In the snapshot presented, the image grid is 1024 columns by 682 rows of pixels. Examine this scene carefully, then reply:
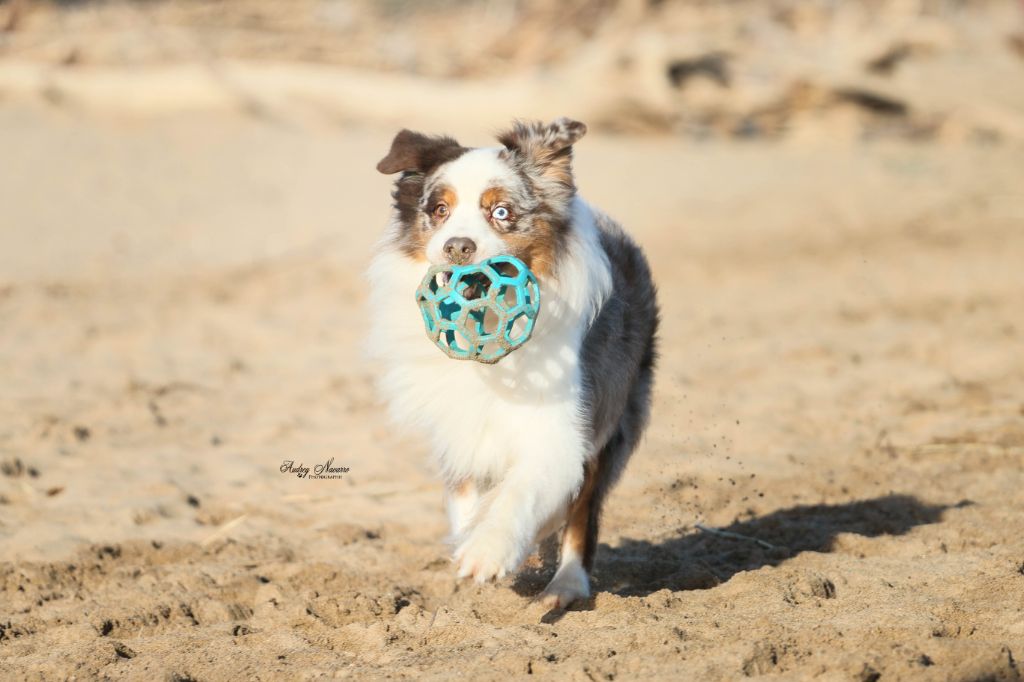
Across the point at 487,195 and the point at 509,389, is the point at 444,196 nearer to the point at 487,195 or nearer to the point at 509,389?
the point at 487,195

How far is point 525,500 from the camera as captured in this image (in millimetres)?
4637

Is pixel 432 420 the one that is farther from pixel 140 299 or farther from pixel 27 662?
pixel 140 299

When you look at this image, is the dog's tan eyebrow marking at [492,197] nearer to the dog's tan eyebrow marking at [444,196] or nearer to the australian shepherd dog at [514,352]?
the australian shepherd dog at [514,352]

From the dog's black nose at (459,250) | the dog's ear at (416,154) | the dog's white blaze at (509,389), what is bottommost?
the dog's white blaze at (509,389)

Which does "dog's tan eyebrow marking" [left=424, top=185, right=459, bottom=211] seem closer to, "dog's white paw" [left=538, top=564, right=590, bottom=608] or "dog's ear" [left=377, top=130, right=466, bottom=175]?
"dog's ear" [left=377, top=130, right=466, bottom=175]

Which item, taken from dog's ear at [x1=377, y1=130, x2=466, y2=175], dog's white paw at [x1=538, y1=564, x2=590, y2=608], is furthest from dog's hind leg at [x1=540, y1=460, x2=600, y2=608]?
dog's ear at [x1=377, y1=130, x2=466, y2=175]

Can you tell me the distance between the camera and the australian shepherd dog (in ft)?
15.7

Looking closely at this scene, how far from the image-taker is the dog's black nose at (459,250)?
456 centimetres

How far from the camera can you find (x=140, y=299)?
11.4 metres

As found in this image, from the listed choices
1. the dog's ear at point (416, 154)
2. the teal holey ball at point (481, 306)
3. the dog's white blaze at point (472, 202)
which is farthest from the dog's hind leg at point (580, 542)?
the dog's ear at point (416, 154)

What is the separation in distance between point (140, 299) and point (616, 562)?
7.27 meters

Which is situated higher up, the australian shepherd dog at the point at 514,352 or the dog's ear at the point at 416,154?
the dog's ear at the point at 416,154

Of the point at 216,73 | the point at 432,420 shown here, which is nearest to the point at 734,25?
the point at 216,73

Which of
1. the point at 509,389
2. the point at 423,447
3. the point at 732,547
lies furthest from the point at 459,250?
the point at 423,447
